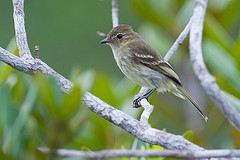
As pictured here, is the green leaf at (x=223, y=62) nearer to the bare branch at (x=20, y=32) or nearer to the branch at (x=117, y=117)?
the branch at (x=117, y=117)

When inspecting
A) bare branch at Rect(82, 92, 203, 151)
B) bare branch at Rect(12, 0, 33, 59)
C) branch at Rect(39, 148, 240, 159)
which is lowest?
bare branch at Rect(82, 92, 203, 151)

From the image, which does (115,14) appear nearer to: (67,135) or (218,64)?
(218,64)

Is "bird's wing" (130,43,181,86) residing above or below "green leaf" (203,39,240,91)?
below

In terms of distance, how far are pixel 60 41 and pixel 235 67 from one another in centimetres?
841

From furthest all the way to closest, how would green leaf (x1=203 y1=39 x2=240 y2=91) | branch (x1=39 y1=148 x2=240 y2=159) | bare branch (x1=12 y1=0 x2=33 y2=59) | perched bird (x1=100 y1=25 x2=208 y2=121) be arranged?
perched bird (x1=100 y1=25 x2=208 y2=121), green leaf (x1=203 y1=39 x2=240 y2=91), bare branch (x1=12 y1=0 x2=33 y2=59), branch (x1=39 y1=148 x2=240 y2=159)

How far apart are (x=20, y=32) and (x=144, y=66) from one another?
1908 millimetres

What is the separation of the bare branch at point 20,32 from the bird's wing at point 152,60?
1.82 metres

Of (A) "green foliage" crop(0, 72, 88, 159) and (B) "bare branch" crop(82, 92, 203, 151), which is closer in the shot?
(A) "green foliage" crop(0, 72, 88, 159)

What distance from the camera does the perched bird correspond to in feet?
14.8

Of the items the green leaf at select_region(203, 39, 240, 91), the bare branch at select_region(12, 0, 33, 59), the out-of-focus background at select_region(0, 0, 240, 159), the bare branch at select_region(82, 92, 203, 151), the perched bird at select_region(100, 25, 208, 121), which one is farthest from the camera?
the perched bird at select_region(100, 25, 208, 121)

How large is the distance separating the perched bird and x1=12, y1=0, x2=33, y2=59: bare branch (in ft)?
5.16

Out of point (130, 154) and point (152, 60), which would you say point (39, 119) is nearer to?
point (130, 154)

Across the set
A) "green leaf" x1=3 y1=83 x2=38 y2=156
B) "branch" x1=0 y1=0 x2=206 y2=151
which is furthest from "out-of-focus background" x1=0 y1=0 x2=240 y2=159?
"branch" x1=0 y1=0 x2=206 y2=151

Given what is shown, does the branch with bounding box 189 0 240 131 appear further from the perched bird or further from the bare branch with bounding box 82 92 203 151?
the perched bird
